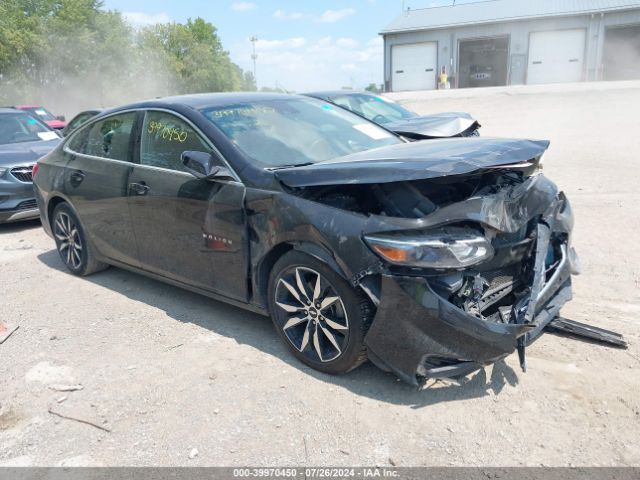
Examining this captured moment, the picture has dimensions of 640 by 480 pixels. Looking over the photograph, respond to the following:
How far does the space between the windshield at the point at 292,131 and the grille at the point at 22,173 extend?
16.0 ft

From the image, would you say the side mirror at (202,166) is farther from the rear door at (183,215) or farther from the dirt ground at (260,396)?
the dirt ground at (260,396)

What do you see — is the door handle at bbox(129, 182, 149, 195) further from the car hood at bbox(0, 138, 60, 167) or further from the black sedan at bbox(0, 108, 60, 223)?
the car hood at bbox(0, 138, 60, 167)

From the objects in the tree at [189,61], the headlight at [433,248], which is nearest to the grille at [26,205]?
the headlight at [433,248]

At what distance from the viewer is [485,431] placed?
2.87 m

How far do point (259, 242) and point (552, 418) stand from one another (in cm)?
199

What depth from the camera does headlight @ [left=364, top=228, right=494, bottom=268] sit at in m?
2.88

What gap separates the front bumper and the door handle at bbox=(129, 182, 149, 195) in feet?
7.54

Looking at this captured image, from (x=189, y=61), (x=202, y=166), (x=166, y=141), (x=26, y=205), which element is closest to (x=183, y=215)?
(x=202, y=166)

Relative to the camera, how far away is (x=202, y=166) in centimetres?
369

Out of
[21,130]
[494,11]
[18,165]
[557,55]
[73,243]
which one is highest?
[494,11]

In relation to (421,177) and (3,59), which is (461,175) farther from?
(3,59)

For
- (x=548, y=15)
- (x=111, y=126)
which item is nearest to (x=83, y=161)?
(x=111, y=126)

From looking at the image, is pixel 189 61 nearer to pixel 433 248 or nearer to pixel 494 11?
pixel 494 11

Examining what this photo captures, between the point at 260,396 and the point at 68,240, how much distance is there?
3275 millimetres
